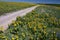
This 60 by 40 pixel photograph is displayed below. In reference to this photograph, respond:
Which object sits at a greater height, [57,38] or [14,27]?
[14,27]

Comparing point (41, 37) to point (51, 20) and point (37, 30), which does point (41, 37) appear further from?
point (51, 20)

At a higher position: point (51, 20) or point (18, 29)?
point (18, 29)

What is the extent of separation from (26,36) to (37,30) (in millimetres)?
Answer: 1738

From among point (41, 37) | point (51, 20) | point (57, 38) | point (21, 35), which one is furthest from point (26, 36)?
point (51, 20)

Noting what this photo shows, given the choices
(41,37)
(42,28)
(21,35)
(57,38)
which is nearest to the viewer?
(21,35)

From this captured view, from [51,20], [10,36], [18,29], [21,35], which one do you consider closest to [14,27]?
[18,29]

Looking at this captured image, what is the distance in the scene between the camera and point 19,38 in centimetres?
1092

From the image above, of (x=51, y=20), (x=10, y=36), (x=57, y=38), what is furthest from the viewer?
(x=51, y=20)

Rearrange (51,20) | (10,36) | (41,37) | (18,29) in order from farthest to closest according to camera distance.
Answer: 1. (51,20)
2. (41,37)
3. (18,29)
4. (10,36)

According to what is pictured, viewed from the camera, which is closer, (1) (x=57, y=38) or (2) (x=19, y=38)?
(2) (x=19, y=38)

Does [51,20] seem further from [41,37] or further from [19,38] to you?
[19,38]

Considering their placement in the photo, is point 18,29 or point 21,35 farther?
point 18,29

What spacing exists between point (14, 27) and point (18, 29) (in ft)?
0.98

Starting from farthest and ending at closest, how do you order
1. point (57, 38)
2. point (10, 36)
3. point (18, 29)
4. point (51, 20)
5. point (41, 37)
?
point (51, 20), point (57, 38), point (41, 37), point (18, 29), point (10, 36)
